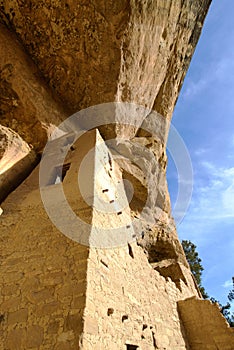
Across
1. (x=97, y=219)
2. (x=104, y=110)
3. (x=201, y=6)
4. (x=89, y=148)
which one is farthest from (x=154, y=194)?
(x=201, y=6)

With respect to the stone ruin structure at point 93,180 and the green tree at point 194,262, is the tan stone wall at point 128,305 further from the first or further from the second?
the green tree at point 194,262

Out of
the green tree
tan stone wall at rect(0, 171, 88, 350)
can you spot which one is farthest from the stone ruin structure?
the green tree

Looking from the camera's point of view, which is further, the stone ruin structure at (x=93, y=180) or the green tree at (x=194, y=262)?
the green tree at (x=194, y=262)

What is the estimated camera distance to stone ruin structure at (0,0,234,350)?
156 inches

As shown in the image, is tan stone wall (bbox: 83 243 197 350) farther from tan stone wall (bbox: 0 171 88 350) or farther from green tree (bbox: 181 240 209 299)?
green tree (bbox: 181 240 209 299)

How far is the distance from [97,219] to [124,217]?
6.32ft

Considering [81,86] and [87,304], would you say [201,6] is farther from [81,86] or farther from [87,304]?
[87,304]

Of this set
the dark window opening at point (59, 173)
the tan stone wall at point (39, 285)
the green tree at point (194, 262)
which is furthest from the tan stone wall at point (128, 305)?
the green tree at point (194, 262)

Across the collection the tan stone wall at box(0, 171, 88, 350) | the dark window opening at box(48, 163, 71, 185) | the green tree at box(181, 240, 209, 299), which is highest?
the green tree at box(181, 240, 209, 299)

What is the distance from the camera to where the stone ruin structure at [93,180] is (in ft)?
13.0

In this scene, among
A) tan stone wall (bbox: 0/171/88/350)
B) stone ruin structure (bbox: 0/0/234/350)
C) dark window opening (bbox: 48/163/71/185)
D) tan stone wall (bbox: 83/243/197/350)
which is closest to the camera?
tan stone wall (bbox: 0/171/88/350)

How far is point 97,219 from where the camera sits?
16.1ft

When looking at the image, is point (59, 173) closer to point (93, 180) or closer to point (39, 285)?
point (93, 180)

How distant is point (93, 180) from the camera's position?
17.9 feet
